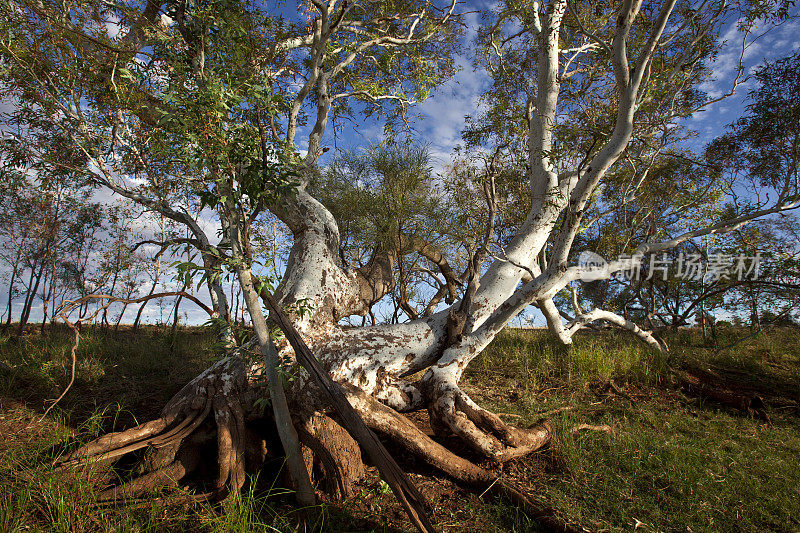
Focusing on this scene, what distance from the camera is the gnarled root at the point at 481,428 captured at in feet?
10.1

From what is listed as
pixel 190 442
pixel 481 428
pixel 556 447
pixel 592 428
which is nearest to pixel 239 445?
pixel 190 442

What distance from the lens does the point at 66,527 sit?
201cm

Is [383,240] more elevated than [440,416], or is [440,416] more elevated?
[383,240]

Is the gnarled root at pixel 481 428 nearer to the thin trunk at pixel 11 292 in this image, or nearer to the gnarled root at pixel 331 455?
the gnarled root at pixel 331 455

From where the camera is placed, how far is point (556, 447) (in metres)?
3.20

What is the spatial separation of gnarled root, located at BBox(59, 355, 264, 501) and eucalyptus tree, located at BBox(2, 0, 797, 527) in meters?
0.02

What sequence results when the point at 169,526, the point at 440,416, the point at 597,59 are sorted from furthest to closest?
the point at 597,59, the point at 440,416, the point at 169,526

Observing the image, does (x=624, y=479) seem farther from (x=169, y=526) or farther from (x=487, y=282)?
(x=169, y=526)

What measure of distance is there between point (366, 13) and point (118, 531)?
8.19 metres

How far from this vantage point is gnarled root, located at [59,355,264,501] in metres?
2.66

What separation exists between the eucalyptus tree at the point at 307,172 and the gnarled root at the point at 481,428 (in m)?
0.02

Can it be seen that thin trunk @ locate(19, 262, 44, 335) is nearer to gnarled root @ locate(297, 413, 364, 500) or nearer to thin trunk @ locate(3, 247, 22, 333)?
thin trunk @ locate(3, 247, 22, 333)

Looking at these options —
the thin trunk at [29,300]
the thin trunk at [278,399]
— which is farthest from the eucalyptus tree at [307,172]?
the thin trunk at [29,300]

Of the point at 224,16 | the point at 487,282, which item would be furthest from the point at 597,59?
the point at 224,16
